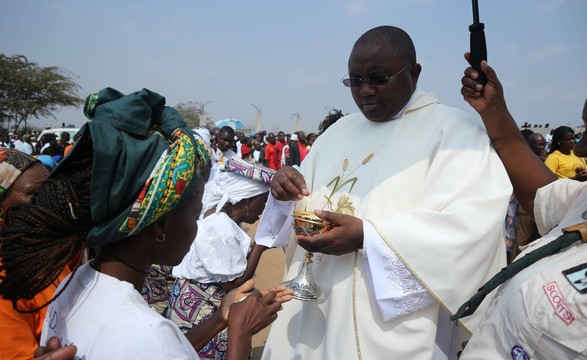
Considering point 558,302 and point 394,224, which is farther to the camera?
point 394,224

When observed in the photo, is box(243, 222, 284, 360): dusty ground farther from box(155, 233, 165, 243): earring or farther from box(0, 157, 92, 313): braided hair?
box(0, 157, 92, 313): braided hair

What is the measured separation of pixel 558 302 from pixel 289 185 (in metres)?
1.36

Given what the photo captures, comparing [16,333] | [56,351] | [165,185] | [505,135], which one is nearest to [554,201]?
[505,135]

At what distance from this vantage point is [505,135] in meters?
2.26

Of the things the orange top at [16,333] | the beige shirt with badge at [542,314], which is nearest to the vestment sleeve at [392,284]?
the beige shirt with badge at [542,314]

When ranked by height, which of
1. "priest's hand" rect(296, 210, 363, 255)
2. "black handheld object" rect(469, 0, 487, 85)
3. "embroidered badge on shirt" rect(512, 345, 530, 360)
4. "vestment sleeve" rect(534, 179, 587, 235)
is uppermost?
"black handheld object" rect(469, 0, 487, 85)

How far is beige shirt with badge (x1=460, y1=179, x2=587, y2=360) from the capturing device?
139 cm

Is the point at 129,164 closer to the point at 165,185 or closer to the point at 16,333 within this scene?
the point at 165,185

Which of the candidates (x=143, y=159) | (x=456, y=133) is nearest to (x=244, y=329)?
(x=143, y=159)

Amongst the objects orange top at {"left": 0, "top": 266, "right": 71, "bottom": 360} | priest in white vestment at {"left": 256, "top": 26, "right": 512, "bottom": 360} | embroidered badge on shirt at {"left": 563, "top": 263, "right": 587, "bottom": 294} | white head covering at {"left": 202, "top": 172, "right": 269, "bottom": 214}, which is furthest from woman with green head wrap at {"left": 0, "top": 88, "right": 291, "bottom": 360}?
white head covering at {"left": 202, "top": 172, "right": 269, "bottom": 214}

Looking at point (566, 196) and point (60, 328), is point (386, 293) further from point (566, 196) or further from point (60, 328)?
point (60, 328)

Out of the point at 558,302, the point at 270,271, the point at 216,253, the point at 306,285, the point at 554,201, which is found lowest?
the point at 270,271

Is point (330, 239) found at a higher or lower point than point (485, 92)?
lower

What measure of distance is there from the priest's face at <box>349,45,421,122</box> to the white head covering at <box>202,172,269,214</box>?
134 centimetres
